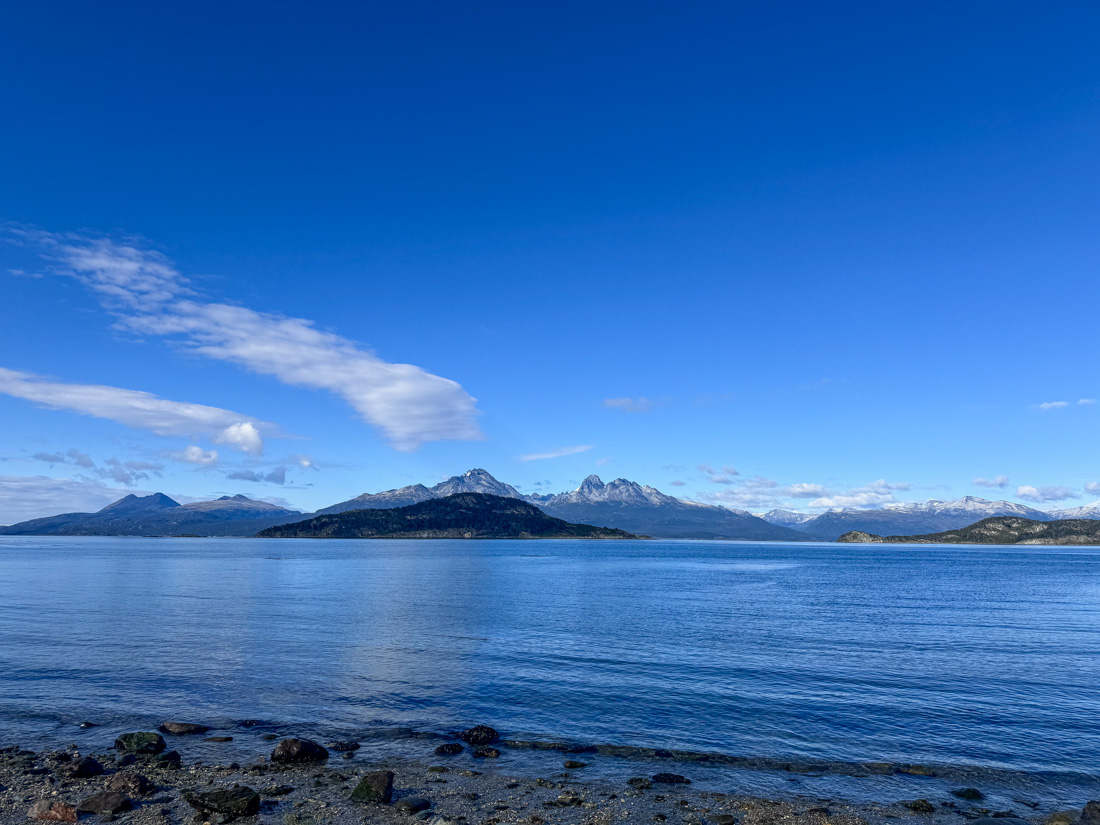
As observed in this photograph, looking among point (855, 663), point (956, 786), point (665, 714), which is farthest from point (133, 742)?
point (855, 663)

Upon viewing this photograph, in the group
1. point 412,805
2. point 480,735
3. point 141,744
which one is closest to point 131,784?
point 141,744

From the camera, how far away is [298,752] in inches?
1125

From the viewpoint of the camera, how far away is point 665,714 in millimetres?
36281

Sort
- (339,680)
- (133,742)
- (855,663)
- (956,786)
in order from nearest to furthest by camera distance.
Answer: (956,786)
(133,742)
(339,680)
(855,663)

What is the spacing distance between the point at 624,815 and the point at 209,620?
63220mm

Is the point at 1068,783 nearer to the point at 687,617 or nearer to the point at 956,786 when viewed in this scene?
the point at 956,786

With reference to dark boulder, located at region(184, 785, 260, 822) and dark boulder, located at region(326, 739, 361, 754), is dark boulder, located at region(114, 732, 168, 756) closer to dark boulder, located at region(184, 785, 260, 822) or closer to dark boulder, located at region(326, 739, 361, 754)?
dark boulder, located at region(184, 785, 260, 822)

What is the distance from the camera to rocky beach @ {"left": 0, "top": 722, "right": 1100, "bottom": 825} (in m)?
23.1

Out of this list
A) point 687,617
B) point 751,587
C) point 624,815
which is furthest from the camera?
point 751,587

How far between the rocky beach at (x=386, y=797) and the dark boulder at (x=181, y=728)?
119 inches

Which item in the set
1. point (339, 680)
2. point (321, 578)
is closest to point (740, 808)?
point (339, 680)

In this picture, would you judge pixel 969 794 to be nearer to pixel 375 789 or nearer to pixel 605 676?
pixel 375 789

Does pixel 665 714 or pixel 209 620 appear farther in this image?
pixel 209 620

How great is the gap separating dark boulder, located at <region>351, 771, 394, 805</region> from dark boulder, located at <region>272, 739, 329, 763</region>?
469cm
